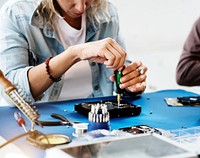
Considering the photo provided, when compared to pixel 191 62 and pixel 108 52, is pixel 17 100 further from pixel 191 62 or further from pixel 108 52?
pixel 191 62

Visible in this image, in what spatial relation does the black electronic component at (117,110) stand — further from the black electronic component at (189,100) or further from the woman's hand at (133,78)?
the black electronic component at (189,100)

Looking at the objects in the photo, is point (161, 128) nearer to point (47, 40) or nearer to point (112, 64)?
point (112, 64)

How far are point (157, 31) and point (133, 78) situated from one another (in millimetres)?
1169

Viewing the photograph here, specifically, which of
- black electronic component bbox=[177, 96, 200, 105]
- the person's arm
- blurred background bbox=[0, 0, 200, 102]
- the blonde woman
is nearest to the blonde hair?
the blonde woman

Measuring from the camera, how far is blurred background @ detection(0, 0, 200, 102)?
249 cm

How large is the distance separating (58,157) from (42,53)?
100cm

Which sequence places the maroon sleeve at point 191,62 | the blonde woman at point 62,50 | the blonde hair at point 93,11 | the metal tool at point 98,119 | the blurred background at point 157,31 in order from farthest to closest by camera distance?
the blurred background at point 157,31 < the maroon sleeve at point 191,62 < the blonde hair at point 93,11 < the blonde woman at point 62,50 < the metal tool at point 98,119

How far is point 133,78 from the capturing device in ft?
4.84

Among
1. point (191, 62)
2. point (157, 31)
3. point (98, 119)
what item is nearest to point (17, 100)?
point (98, 119)

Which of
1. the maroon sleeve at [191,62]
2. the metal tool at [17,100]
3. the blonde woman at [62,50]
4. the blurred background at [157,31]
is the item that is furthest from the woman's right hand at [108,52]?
the blurred background at [157,31]

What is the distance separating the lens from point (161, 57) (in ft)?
8.71

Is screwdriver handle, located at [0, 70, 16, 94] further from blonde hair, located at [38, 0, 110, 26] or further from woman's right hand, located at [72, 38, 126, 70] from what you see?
blonde hair, located at [38, 0, 110, 26]

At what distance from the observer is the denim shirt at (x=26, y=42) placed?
1.53 meters

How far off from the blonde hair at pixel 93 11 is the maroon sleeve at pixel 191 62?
55cm
